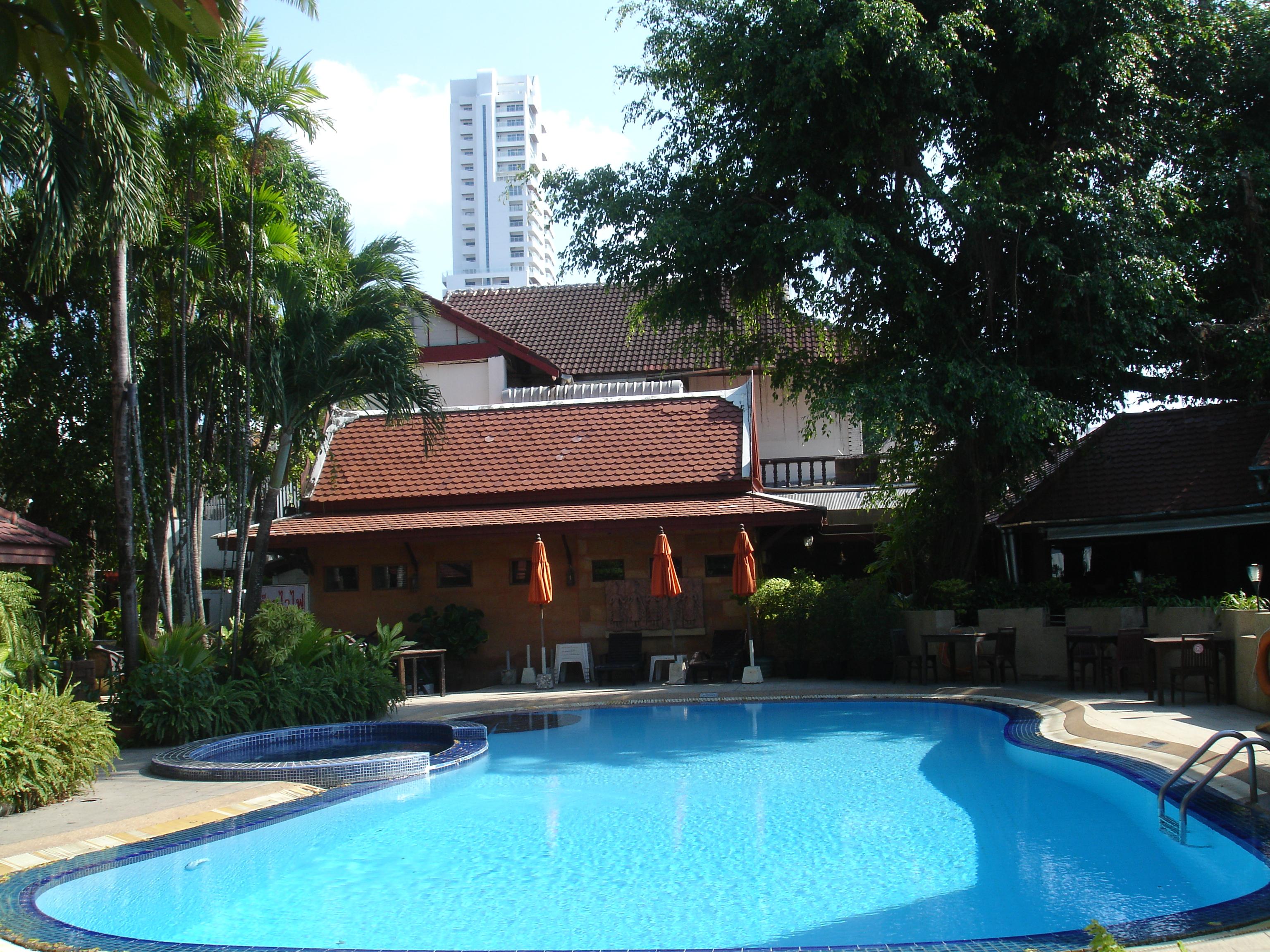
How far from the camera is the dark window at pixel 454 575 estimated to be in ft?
59.9

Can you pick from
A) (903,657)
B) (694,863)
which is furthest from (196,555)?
(903,657)

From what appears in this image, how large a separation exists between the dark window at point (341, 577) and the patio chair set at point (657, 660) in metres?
4.11

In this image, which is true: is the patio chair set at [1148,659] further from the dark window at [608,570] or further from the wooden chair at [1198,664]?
the dark window at [608,570]

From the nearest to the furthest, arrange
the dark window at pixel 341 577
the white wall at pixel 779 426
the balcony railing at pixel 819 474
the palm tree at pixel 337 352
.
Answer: the palm tree at pixel 337 352 < the dark window at pixel 341 577 < the balcony railing at pixel 819 474 < the white wall at pixel 779 426

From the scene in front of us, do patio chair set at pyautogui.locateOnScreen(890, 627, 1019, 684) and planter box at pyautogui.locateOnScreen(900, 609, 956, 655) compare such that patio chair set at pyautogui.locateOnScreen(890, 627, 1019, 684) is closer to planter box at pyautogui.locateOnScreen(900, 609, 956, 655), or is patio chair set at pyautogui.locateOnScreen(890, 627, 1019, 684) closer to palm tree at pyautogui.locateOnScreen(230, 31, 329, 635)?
planter box at pyautogui.locateOnScreen(900, 609, 956, 655)

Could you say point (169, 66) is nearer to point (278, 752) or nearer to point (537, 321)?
point (278, 752)

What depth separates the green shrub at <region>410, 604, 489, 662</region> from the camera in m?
17.3

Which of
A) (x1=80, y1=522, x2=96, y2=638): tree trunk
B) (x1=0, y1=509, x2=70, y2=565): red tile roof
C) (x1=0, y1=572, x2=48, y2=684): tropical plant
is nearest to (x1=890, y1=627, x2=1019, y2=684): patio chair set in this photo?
(x1=0, y1=572, x2=48, y2=684): tropical plant

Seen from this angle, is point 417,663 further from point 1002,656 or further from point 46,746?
point 1002,656

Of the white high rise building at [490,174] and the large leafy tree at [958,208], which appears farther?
the white high rise building at [490,174]

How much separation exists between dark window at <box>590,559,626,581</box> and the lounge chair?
1977 millimetres

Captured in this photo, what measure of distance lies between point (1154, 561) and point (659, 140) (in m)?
11.7

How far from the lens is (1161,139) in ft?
54.7

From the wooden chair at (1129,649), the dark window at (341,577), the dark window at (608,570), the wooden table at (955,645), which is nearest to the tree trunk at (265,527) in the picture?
the dark window at (341,577)
